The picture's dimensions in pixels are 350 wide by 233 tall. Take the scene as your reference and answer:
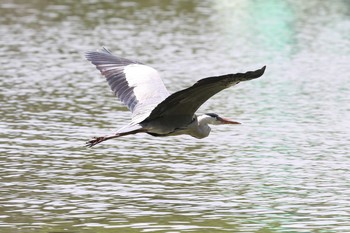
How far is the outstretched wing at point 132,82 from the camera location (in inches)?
456

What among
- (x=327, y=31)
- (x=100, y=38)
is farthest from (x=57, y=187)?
(x=327, y=31)

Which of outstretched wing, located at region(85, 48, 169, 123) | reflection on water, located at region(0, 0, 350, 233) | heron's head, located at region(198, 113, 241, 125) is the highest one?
outstretched wing, located at region(85, 48, 169, 123)

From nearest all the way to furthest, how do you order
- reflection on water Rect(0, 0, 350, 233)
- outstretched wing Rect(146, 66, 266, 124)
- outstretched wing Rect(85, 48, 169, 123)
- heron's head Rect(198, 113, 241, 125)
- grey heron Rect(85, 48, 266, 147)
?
outstretched wing Rect(146, 66, 266, 124) < grey heron Rect(85, 48, 266, 147) < reflection on water Rect(0, 0, 350, 233) < heron's head Rect(198, 113, 241, 125) < outstretched wing Rect(85, 48, 169, 123)

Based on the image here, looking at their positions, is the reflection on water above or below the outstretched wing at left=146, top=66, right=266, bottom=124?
below

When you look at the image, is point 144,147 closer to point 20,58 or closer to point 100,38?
point 20,58

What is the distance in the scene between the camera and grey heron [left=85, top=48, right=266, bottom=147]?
411 inches

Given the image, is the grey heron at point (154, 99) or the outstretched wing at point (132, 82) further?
the outstretched wing at point (132, 82)

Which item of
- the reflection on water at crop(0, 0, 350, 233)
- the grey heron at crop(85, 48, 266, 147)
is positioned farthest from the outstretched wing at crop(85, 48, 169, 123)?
A: the reflection on water at crop(0, 0, 350, 233)

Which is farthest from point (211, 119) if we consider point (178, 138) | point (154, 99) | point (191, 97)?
point (178, 138)

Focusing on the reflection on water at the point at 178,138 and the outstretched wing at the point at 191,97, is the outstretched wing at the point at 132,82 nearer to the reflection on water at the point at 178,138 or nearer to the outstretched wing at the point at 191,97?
the outstretched wing at the point at 191,97

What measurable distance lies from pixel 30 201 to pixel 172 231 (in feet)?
5.81

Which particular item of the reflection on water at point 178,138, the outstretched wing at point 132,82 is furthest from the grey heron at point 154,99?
the reflection on water at point 178,138

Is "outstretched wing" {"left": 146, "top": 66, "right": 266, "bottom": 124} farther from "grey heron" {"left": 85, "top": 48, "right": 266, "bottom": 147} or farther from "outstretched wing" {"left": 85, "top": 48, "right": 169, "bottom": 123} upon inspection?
"outstretched wing" {"left": 85, "top": 48, "right": 169, "bottom": 123}

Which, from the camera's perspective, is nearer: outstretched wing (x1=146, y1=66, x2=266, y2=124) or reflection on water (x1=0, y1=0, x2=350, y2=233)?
outstretched wing (x1=146, y1=66, x2=266, y2=124)
